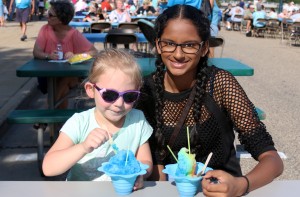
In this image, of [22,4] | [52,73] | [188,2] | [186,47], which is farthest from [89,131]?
[22,4]

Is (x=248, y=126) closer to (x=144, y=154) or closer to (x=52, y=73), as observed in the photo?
(x=144, y=154)

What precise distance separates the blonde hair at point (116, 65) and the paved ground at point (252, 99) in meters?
2.28

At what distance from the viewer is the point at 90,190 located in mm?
1721

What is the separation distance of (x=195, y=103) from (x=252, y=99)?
591 centimetres

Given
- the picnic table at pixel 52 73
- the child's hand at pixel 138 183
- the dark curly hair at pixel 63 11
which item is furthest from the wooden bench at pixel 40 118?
the child's hand at pixel 138 183

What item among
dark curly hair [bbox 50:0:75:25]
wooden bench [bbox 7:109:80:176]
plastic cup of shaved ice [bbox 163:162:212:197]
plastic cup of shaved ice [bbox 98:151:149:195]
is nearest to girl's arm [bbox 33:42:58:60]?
dark curly hair [bbox 50:0:75:25]

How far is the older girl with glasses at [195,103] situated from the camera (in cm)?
225

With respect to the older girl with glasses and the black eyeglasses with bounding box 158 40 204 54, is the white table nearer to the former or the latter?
the older girl with glasses

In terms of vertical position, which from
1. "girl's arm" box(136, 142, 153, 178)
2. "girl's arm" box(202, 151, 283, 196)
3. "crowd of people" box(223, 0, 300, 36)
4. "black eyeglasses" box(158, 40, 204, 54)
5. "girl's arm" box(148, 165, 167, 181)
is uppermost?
"black eyeglasses" box(158, 40, 204, 54)

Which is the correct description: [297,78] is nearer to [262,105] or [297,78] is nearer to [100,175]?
[262,105]

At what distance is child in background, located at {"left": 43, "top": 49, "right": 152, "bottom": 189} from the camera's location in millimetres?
2004

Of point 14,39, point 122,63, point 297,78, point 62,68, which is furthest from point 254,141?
point 14,39

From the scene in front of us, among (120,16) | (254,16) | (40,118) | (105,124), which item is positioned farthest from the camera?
(254,16)

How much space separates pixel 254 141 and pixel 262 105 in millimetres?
5519
